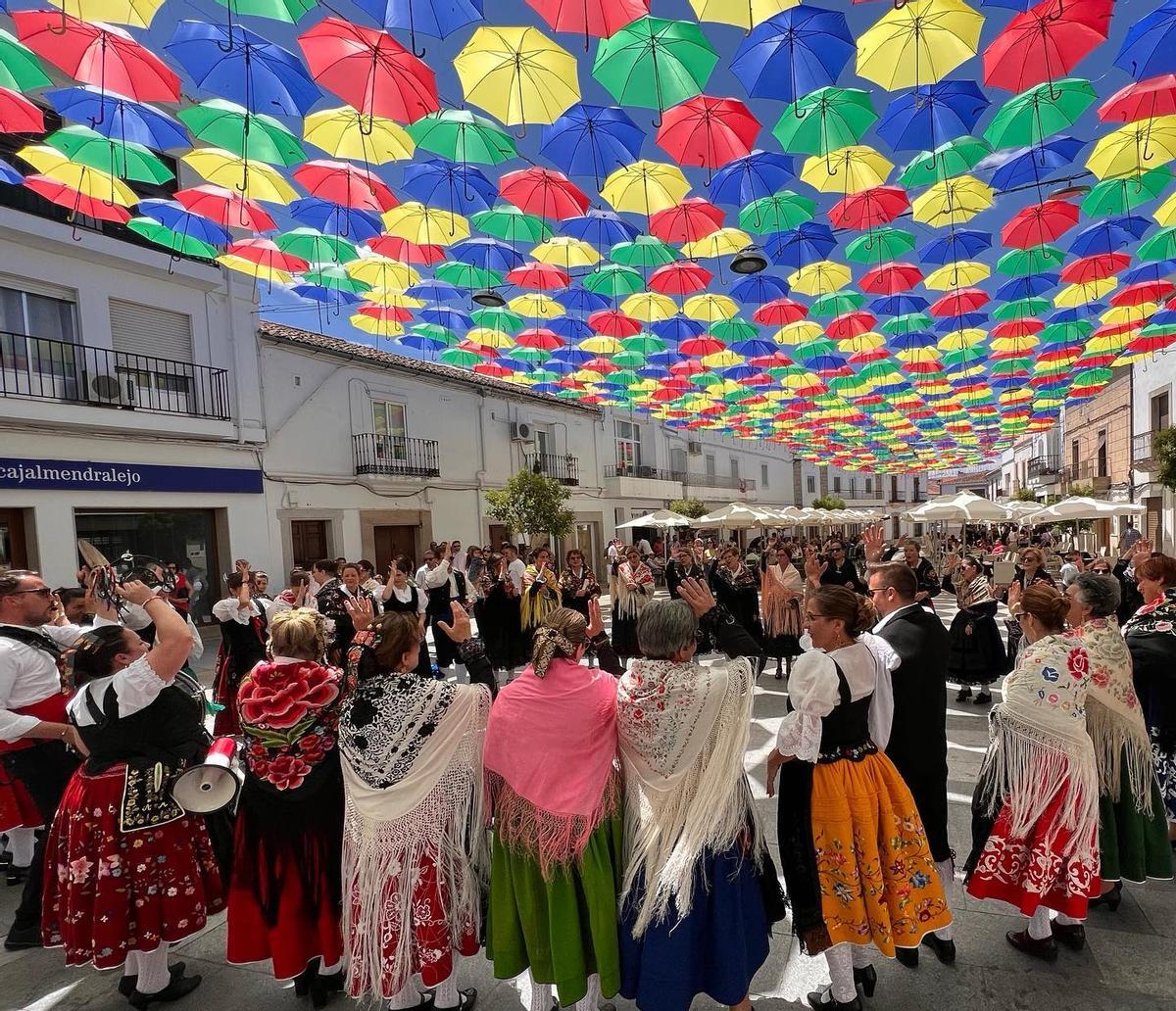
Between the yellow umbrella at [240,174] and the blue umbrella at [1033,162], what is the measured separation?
23.2 ft

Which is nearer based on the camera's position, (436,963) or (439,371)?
(436,963)

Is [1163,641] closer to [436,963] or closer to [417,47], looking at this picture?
[436,963]

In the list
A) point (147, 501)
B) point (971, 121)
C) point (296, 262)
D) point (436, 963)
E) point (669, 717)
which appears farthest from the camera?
point (147, 501)

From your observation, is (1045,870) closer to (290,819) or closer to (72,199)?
(290,819)

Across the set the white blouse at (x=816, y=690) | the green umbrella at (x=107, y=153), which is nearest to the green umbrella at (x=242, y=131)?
the green umbrella at (x=107, y=153)

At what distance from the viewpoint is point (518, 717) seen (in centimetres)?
229

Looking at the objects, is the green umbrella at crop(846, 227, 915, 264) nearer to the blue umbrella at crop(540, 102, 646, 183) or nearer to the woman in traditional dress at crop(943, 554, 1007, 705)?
the blue umbrella at crop(540, 102, 646, 183)

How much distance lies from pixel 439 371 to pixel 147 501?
8.84m

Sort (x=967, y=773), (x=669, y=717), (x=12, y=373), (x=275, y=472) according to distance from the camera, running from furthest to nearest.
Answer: (x=275, y=472) < (x=12, y=373) < (x=967, y=773) < (x=669, y=717)

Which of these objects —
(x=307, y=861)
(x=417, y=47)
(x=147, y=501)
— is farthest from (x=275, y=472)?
(x=307, y=861)

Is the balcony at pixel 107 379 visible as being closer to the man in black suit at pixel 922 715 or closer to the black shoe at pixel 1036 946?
the man in black suit at pixel 922 715

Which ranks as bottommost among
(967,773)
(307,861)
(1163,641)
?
(967,773)

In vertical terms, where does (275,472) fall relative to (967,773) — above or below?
above

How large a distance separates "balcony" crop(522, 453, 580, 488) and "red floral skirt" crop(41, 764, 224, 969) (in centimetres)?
1898
